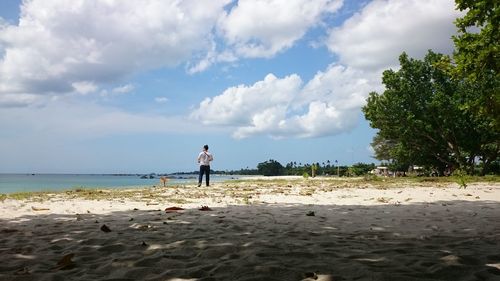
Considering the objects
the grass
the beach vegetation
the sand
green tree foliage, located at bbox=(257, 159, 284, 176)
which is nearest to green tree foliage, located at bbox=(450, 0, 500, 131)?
the sand

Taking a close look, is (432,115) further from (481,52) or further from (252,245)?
(252,245)

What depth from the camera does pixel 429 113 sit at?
38.4 meters

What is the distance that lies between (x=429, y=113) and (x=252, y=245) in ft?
124

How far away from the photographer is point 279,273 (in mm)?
3998

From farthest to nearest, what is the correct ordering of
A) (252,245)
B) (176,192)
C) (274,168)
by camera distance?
(274,168) → (176,192) → (252,245)

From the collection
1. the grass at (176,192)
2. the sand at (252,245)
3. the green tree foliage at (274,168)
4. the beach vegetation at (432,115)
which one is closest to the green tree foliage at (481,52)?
the sand at (252,245)

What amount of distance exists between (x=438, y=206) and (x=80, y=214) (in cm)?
873

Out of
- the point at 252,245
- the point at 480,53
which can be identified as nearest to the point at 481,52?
the point at 480,53

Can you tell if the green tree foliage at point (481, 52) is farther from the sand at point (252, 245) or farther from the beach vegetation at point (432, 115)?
the beach vegetation at point (432, 115)

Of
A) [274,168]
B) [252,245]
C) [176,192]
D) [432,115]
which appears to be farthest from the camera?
[274,168]

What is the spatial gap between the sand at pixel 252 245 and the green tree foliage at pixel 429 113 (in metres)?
31.6

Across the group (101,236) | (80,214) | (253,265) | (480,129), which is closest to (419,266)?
(253,265)

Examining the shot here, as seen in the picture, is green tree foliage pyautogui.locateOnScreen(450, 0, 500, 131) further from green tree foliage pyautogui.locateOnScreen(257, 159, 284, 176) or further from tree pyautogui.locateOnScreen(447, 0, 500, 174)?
green tree foliage pyautogui.locateOnScreen(257, 159, 284, 176)

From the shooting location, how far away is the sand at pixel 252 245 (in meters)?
4.05
